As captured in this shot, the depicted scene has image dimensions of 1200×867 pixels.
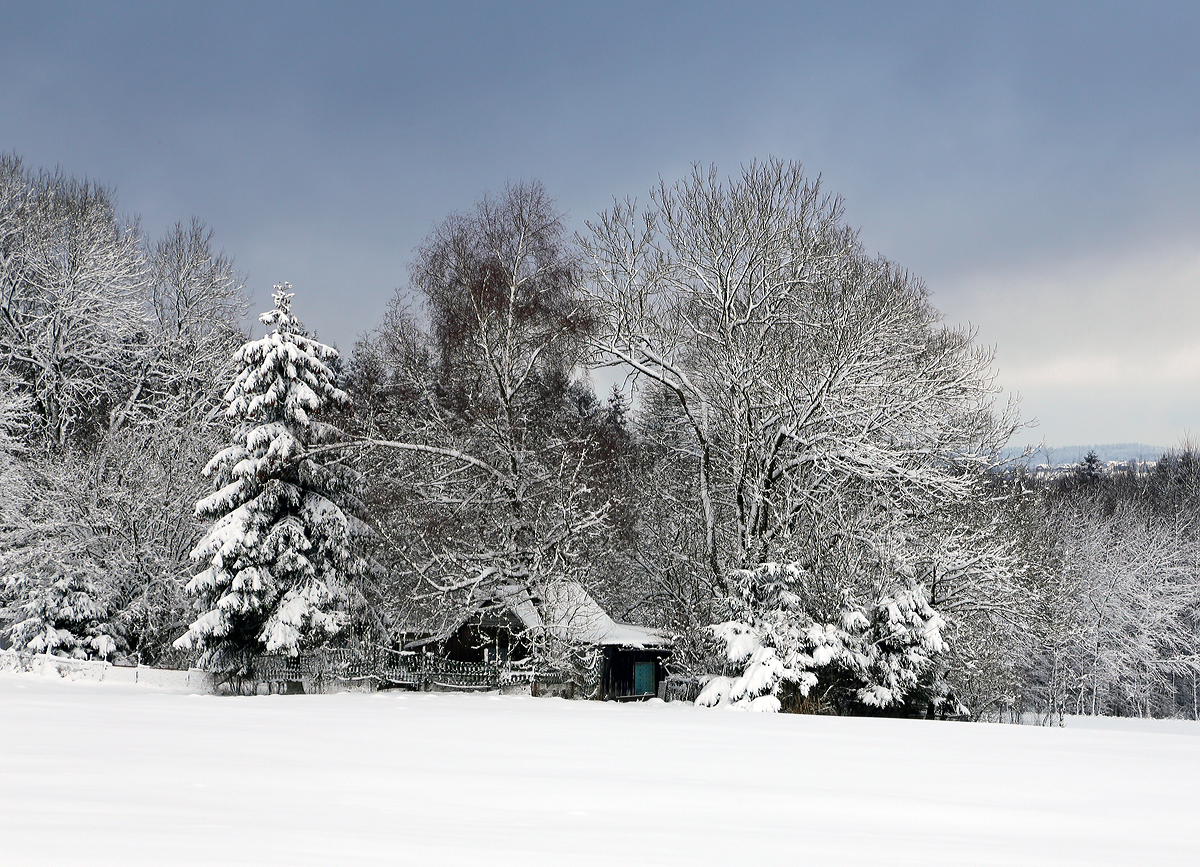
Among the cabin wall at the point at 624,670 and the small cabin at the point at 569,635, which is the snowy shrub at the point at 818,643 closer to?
the small cabin at the point at 569,635

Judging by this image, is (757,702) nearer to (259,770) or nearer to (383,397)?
(259,770)

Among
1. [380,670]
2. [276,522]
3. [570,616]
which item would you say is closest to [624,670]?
[570,616]

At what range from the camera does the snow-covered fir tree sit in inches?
891

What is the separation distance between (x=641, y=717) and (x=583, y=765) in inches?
262

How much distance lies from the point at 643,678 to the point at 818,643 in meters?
10.6

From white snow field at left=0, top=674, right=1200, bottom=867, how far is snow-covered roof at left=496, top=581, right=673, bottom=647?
8878 mm

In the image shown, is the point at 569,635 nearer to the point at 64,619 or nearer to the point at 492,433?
the point at 492,433

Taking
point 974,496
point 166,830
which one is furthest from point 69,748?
point 974,496

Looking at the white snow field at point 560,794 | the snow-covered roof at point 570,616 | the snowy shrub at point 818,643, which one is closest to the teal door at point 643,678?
the snow-covered roof at point 570,616

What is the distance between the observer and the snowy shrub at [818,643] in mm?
19312

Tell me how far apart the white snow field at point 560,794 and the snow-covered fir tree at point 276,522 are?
8.15 metres

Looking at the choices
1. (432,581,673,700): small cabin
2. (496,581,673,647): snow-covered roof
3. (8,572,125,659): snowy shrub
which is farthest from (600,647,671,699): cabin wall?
(8,572,125,659): snowy shrub

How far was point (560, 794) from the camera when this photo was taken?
7.78 meters

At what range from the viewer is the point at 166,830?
221 inches
